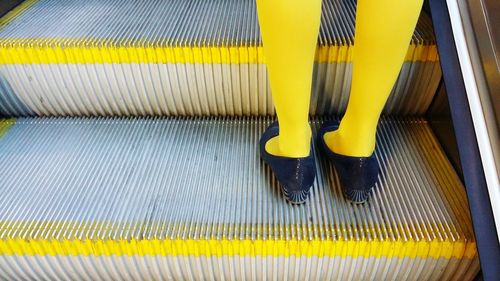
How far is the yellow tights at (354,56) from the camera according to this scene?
22.5 inches

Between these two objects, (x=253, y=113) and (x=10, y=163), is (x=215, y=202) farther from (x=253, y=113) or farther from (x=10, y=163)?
(x=10, y=163)

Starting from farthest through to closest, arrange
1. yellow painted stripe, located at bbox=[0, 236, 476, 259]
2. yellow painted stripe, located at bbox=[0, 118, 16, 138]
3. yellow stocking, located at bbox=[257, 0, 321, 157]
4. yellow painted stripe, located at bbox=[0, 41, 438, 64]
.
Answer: yellow painted stripe, located at bbox=[0, 118, 16, 138] → yellow painted stripe, located at bbox=[0, 41, 438, 64] → yellow painted stripe, located at bbox=[0, 236, 476, 259] → yellow stocking, located at bbox=[257, 0, 321, 157]

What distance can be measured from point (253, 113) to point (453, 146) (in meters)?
0.47

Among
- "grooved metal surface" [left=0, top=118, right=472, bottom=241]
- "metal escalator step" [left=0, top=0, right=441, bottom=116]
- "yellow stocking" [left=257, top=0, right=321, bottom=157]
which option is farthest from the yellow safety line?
"yellow stocking" [left=257, top=0, right=321, bottom=157]

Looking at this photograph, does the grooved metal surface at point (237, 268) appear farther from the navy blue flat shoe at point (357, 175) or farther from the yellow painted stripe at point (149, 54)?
the yellow painted stripe at point (149, 54)

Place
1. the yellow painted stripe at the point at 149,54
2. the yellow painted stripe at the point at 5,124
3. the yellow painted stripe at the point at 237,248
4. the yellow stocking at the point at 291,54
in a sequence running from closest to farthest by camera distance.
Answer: the yellow stocking at the point at 291,54 → the yellow painted stripe at the point at 237,248 → the yellow painted stripe at the point at 149,54 → the yellow painted stripe at the point at 5,124

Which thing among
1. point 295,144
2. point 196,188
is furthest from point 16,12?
point 295,144

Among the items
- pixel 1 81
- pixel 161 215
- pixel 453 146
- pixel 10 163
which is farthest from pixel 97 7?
pixel 453 146

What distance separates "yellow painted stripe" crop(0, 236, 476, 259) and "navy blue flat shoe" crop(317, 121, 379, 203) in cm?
10

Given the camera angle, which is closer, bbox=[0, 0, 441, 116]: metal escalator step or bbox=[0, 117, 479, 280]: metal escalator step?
bbox=[0, 117, 479, 280]: metal escalator step

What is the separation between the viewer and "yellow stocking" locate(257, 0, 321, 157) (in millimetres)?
560

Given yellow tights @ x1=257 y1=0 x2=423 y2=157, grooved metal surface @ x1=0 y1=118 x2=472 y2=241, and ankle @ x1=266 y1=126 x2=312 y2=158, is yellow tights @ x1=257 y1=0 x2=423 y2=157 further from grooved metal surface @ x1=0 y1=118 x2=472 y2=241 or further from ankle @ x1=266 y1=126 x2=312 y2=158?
grooved metal surface @ x1=0 y1=118 x2=472 y2=241

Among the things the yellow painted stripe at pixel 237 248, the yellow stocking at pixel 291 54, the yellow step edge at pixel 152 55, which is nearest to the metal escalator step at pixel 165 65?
the yellow step edge at pixel 152 55

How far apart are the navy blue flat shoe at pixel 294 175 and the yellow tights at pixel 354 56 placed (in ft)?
0.06
